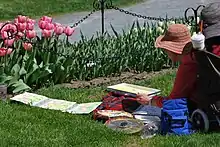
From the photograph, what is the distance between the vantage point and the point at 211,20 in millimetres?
5160

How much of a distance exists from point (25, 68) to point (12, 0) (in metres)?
10.3

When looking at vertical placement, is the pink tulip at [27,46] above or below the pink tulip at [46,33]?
below

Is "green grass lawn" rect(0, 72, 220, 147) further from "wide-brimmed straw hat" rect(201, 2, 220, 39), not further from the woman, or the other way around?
"wide-brimmed straw hat" rect(201, 2, 220, 39)

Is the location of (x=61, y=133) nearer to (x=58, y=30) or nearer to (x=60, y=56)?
(x=60, y=56)

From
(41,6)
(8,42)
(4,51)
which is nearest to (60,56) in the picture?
(8,42)

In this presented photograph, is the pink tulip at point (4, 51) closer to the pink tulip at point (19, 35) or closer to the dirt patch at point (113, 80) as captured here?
the pink tulip at point (19, 35)

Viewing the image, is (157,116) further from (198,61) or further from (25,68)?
(25,68)

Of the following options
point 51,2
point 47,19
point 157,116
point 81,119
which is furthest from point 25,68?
point 51,2

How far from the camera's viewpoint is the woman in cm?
535

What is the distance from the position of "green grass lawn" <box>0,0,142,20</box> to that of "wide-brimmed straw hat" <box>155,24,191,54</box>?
30.8ft

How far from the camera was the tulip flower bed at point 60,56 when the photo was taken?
22.5 feet

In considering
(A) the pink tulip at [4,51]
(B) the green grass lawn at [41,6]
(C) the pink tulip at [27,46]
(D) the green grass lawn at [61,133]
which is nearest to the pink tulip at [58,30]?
(C) the pink tulip at [27,46]

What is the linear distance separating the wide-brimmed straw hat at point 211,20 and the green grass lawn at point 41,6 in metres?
9.79

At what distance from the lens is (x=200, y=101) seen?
5262 millimetres
